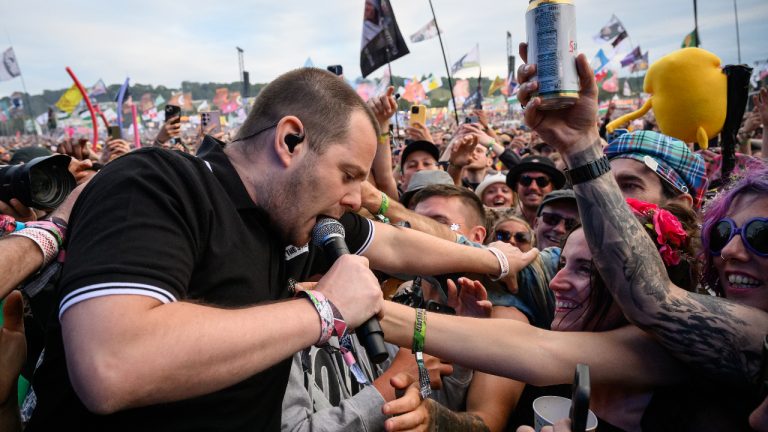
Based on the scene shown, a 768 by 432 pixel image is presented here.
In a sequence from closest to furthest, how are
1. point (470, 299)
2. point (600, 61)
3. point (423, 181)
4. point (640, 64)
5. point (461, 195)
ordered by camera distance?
point (470, 299) → point (461, 195) → point (423, 181) → point (600, 61) → point (640, 64)

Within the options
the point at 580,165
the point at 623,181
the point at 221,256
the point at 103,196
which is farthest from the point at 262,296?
the point at 623,181

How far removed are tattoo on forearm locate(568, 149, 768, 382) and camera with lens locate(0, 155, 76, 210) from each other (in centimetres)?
223

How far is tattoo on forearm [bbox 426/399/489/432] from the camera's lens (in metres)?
1.97

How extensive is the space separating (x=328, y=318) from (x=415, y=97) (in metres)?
25.7

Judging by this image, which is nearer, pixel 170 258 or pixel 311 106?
pixel 170 258

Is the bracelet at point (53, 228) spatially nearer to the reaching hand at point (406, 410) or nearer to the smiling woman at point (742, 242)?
the reaching hand at point (406, 410)

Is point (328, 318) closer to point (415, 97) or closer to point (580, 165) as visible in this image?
point (580, 165)

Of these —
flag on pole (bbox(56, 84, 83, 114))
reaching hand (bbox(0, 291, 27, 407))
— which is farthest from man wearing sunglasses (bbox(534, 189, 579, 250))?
flag on pole (bbox(56, 84, 83, 114))

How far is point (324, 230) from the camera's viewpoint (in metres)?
1.75

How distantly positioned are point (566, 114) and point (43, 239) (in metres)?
1.86

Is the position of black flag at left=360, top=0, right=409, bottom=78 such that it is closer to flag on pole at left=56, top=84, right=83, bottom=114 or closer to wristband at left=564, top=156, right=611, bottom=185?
wristband at left=564, top=156, right=611, bottom=185

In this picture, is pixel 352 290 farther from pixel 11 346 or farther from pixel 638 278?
pixel 11 346

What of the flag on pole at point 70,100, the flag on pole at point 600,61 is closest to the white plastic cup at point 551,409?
the flag on pole at point 70,100

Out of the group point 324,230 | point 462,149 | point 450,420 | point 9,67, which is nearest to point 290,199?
point 324,230
